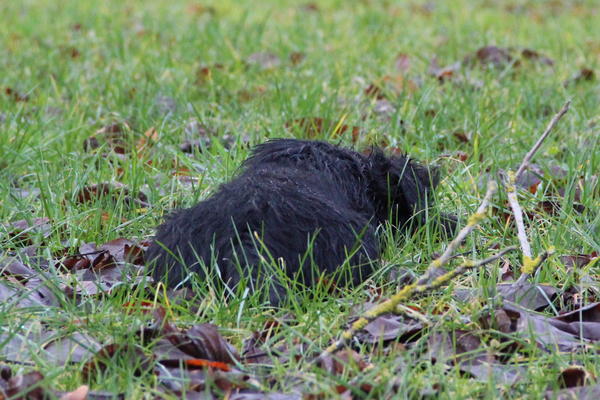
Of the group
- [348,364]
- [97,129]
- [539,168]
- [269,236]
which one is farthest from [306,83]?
[348,364]

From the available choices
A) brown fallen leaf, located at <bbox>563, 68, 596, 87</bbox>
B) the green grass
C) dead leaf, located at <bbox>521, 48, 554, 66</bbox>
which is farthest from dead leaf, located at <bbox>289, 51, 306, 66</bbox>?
brown fallen leaf, located at <bbox>563, 68, 596, 87</bbox>

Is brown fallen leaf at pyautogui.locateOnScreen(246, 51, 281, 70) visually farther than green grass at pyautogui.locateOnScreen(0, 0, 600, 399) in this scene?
Yes

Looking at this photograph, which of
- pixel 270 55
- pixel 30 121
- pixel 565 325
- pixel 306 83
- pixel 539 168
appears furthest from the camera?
pixel 270 55

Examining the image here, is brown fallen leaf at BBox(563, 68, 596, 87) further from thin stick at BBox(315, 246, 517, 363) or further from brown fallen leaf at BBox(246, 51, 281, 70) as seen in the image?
thin stick at BBox(315, 246, 517, 363)

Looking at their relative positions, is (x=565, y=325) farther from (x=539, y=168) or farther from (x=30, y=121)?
(x=30, y=121)

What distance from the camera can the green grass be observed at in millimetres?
2553

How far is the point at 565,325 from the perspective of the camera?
268cm

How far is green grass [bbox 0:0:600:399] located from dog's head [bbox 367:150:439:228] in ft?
0.44

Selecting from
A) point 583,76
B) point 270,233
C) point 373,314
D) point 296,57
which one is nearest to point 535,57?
point 583,76

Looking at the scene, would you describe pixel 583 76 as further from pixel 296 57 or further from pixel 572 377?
pixel 572 377

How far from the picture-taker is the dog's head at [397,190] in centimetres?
347

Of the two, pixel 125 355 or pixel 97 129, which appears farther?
pixel 97 129

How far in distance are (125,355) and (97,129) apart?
8.73 feet

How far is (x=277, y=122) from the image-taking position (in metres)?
4.58
